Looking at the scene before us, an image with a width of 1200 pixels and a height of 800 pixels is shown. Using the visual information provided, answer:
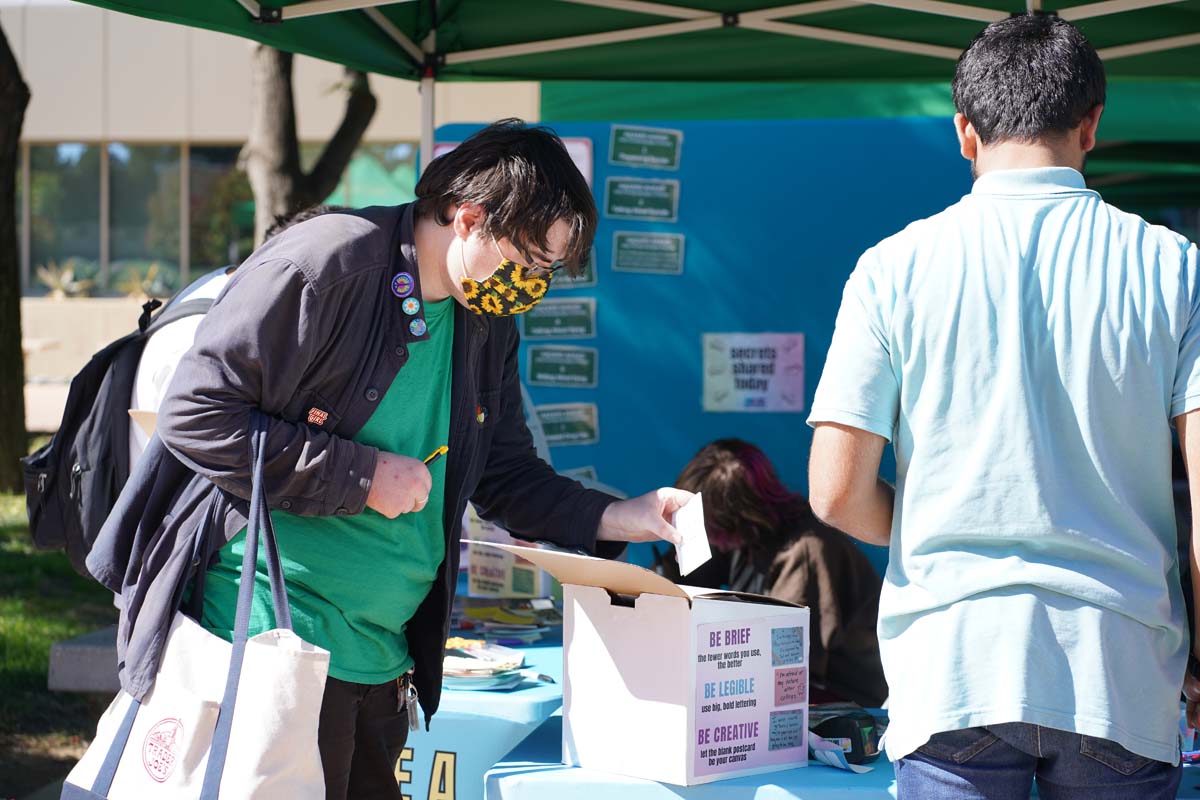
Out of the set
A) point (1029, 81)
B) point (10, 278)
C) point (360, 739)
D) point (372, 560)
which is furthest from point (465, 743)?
point (10, 278)

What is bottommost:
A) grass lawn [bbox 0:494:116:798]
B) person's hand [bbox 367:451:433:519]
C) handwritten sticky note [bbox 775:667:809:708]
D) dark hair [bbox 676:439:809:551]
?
grass lawn [bbox 0:494:116:798]

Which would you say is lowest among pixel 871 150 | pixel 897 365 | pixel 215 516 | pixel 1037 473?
pixel 215 516

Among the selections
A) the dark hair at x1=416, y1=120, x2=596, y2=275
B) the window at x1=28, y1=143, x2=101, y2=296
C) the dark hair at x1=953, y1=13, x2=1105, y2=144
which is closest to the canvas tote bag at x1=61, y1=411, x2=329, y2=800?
the dark hair at x1=416, y1=120, x2=596, y2=275

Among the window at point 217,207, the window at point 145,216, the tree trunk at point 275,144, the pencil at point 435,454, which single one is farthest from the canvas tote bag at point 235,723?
the window at point 145,216

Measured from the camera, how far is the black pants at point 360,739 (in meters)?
1.79

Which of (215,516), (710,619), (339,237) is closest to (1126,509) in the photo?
(710,619)

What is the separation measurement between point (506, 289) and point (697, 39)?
2203 millimetres

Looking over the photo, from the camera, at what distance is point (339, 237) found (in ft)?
5.65

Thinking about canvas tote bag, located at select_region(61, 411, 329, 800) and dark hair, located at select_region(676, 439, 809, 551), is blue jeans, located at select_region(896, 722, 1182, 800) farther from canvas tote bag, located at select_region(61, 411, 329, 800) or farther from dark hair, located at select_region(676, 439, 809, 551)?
dark hair, located at select_region(676, 439, 809, 551)

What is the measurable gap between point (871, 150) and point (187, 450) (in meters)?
2.70

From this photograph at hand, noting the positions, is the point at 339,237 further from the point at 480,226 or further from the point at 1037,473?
the point at 1037,473

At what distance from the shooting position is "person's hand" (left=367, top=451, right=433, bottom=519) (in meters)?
1.67

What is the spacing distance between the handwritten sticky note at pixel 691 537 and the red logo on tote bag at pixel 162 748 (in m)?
0.71

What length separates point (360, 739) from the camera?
1919mm
